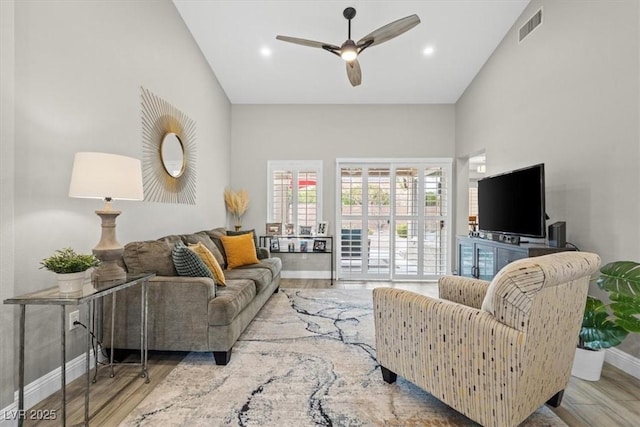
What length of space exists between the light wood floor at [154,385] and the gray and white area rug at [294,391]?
0.10 m

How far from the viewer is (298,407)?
1868mm

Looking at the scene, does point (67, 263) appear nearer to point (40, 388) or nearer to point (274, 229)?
point (40, 388)

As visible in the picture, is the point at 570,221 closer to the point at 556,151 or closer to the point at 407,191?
the point at 556,151

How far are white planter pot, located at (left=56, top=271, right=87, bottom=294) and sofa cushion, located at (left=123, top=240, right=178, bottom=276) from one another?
770 millimetres

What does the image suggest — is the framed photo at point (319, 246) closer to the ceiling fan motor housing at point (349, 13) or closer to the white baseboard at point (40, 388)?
the ceiling fan motor housing at point (349, 13)

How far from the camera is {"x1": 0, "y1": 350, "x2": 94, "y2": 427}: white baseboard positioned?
5.30 feet

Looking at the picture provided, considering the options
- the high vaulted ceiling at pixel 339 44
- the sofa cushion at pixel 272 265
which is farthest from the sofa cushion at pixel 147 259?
the high vaulted ceiling at pixel 339 44

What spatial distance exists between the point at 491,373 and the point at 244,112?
17.3 feet

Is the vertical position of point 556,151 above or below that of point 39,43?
below

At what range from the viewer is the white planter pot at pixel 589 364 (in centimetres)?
217

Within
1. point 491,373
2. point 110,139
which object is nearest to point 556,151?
point 491,373

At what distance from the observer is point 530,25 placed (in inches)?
134

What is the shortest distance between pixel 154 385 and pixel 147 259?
3.04 feet

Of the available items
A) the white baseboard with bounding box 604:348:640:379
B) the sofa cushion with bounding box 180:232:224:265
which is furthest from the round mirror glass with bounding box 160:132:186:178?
Result: the white baseboard with bounding box 604:348:640:379
